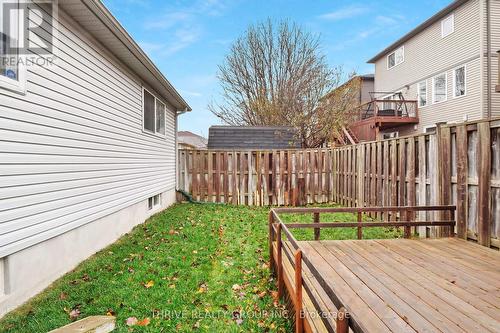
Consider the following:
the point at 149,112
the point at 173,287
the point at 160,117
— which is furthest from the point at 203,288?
the point at 160,117

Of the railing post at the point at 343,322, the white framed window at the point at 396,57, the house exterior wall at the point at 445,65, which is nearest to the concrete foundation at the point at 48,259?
the railing post at the point at 343,322

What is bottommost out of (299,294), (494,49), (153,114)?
(299,294)

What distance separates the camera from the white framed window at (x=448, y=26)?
1437 cm

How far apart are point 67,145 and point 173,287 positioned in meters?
2.59

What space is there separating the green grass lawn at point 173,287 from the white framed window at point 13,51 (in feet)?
8.13

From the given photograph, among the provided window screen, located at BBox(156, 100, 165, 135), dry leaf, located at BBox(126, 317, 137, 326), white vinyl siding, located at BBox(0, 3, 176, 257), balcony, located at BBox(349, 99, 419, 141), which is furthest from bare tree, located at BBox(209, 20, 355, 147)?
dry leaf, located at BBox(126, 317, 137, 326)

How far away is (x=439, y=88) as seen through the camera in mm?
15477

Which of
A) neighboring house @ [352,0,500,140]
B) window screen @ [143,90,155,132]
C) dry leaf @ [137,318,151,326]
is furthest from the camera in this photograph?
neighboring house @ [352,0,500,140]

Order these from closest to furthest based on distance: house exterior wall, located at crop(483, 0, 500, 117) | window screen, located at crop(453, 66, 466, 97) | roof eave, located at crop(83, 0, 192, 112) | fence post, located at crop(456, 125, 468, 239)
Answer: roof eave, located at crop(83, 0, 192, 112), fence post, located at crop(456, 125, 468, 239), house exterior wall, located at crop(483, 0, 500, 117), window screen, located at crop(453, 66, 466, 97)

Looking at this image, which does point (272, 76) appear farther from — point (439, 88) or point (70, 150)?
point (70, 150)

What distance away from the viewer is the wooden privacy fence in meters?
4.00

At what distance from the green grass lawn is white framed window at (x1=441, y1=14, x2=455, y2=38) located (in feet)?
45.3

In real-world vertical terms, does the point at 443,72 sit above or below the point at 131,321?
above

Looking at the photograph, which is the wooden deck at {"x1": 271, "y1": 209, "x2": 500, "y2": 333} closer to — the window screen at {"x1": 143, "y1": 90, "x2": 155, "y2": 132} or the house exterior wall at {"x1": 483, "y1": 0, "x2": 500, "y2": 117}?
the window screen at {"x1": 143, "y1": 90, "x2": 155, "y2": 132}
